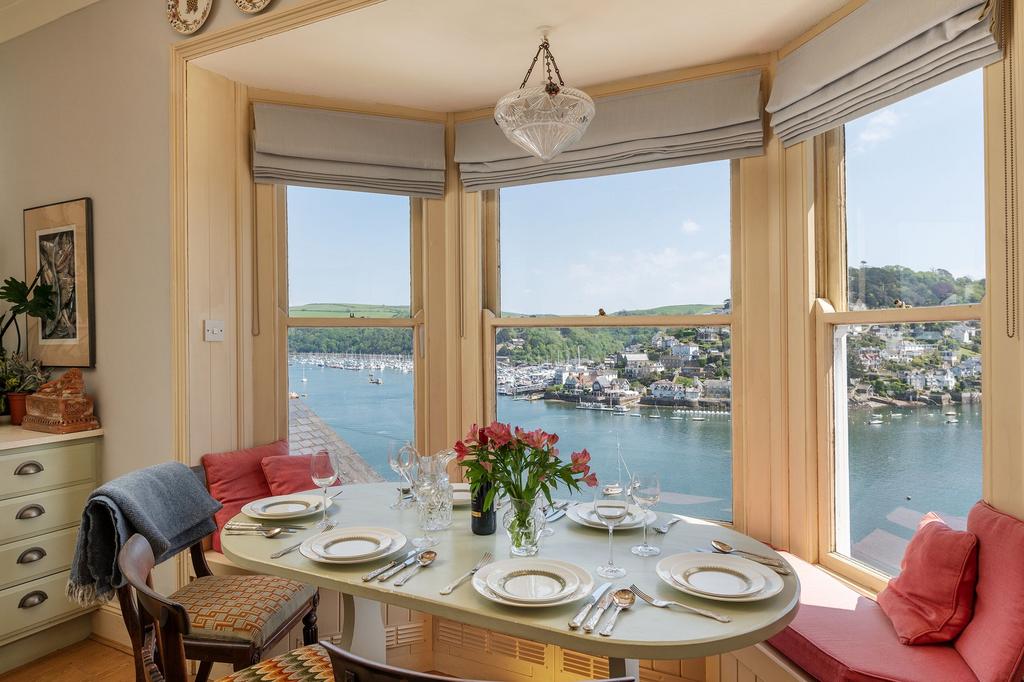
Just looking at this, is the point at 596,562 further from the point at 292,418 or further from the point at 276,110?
the point at 276,110

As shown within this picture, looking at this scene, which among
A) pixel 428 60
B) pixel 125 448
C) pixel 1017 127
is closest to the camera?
pixel 1017 127

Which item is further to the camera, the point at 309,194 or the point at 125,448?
the point at 309,194

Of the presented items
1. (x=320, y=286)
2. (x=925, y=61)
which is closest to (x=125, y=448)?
(x=320, y=286)

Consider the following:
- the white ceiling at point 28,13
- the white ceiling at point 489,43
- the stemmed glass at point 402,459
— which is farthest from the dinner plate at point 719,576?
the white ceiling at point 28,13

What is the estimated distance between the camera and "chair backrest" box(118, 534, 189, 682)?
1399 millimetres

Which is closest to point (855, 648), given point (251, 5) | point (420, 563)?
point (420, 563)

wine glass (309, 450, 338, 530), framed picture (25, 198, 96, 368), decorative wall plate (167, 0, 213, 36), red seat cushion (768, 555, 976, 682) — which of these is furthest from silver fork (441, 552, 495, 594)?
decorative wall plate (167, 0, 213, 36)

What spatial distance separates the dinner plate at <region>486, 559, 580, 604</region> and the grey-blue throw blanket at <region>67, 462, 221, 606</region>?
A: 99cm

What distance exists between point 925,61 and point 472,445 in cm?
161

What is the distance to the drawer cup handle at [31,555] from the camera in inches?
94.7

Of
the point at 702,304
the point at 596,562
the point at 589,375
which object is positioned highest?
the point at 702,304

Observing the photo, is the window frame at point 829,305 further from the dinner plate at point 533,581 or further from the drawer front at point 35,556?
the drawer front at point 35,556

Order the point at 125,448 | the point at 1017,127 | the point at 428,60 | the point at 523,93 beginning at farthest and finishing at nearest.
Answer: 1. the point at 125,448
2. the point at 428,60
3. the point at 523,93
4. the point at 1017,127

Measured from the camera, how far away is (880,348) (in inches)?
78.6
